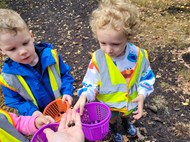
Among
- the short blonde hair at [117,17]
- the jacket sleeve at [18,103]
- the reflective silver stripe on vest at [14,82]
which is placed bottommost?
the jacket sleeve at [18,103]

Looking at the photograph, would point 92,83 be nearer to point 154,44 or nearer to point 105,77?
point 105,77

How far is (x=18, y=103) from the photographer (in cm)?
242

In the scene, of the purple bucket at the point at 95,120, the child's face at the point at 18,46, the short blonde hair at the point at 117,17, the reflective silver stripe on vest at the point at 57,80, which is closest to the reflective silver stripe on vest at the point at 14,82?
the child's face at the point at 18,46

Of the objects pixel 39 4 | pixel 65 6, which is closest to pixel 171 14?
pixel 65 6

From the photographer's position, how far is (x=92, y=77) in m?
2.52

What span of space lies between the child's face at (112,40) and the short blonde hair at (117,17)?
3cm

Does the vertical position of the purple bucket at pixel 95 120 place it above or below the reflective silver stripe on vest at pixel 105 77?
below

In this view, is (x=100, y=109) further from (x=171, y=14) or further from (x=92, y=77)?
(x=171, y=14)

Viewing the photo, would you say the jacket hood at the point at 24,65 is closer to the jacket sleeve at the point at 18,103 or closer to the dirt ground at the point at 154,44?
the jacket sleeve at the point at 18,103

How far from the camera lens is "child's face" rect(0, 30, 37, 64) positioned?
7.18 feet

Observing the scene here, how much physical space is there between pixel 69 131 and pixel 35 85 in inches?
30.1

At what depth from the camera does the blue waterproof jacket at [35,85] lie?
234 centimetres

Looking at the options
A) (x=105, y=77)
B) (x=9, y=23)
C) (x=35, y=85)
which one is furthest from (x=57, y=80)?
(x=9, y=23)

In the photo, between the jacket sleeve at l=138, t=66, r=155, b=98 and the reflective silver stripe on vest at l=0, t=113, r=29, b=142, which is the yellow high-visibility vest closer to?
the jacket sleeve at l=138, t=66, r=155, b=98
